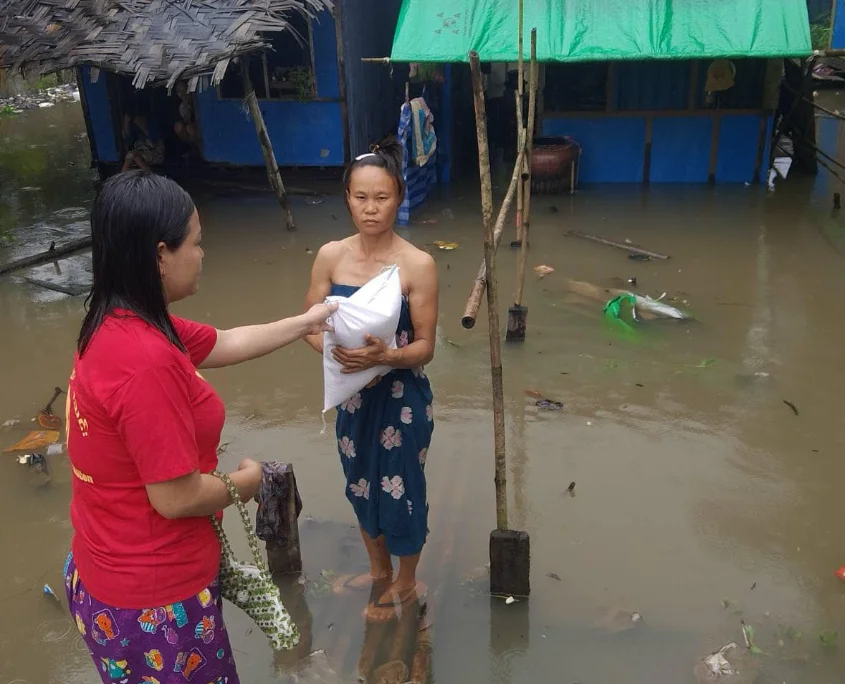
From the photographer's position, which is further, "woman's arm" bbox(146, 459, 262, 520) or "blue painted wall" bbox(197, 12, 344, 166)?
"blue painted wall" bbox(197, 12, 344, 166)

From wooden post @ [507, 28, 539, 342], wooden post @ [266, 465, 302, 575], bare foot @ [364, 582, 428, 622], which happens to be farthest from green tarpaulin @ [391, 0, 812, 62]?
bare foot @ [364, 582, 428, 622]

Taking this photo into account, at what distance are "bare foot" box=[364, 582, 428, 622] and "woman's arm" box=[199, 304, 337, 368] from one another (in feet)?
4.20

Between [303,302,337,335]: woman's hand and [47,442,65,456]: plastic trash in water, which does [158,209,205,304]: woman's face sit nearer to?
[303,302,337,335]: woman's hand

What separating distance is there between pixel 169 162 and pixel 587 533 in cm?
1020

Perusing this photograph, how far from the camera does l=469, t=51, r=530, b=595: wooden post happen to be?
262 centimetres

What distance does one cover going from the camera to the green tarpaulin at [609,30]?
7.57 meters

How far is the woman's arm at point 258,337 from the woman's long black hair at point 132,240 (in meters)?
0.47

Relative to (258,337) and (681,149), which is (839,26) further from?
(258,337)

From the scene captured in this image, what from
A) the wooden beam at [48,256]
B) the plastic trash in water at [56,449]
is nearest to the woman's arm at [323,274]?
the plastic trash in water at [56,449]

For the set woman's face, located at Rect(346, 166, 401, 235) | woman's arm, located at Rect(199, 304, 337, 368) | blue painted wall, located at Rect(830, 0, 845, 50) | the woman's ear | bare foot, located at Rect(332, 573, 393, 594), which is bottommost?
bare foot, located at Rect(332, 573, 393, 594)

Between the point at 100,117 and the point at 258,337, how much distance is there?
10.3 m

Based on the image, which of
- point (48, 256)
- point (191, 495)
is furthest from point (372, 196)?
point (48, 256)

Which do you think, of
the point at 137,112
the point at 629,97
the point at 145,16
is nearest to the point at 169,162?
the point at 137,112

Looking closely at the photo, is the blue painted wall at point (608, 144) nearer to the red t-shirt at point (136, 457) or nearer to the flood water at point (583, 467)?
the flood water at point (583, 467)
